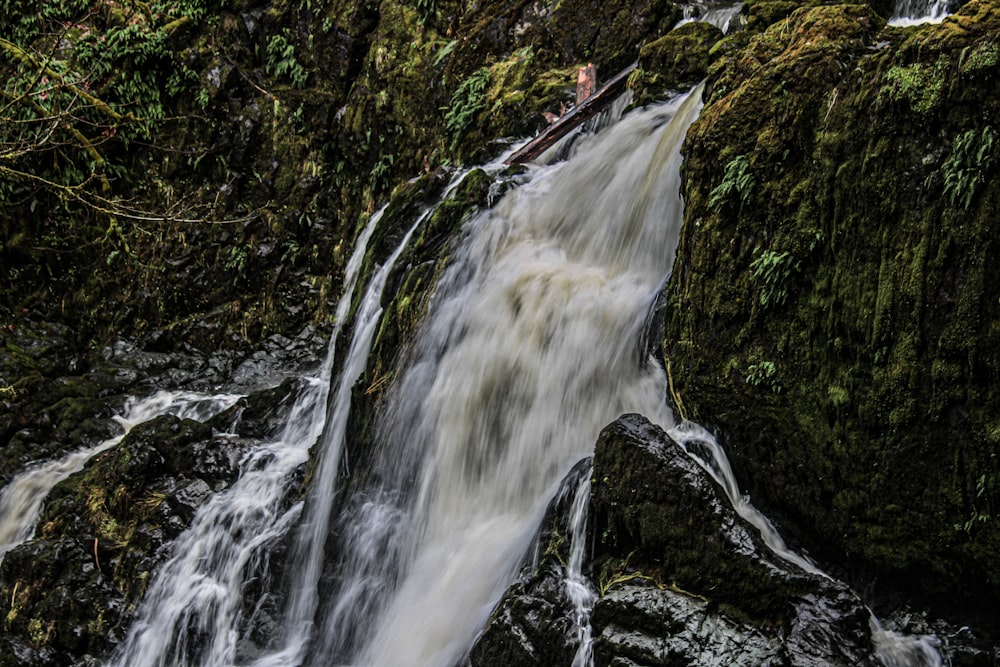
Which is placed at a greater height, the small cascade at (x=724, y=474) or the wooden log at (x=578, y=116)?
the wooden log at (x=578, y=116)

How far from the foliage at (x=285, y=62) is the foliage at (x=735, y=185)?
354 inches

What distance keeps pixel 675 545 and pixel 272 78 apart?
1072 centimetres

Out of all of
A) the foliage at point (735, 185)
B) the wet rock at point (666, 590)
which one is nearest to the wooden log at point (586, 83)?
the foliage at point (735, 185)

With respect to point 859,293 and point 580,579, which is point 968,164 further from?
point 580,579

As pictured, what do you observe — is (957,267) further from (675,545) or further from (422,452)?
(422,452)

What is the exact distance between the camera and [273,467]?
7.25 meters

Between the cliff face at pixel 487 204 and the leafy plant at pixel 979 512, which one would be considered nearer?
the leafy plant at pixel 979 512

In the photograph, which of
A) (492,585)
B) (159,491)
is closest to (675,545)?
(492,585)

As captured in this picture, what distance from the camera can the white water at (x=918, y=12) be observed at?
6.47 m

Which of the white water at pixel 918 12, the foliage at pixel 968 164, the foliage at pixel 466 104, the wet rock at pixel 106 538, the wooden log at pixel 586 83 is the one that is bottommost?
the wet rock at pixel 106 538

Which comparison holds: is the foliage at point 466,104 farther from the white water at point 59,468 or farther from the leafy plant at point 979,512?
the leafy plant at point 979,512

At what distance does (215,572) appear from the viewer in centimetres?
623

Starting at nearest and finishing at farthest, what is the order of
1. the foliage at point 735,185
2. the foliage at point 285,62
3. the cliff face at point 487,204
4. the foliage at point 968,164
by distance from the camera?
the foliage at point 968,164 < the cliff face at point 487,204 < the foliage at point 735,185 < the foliage at point 285,62

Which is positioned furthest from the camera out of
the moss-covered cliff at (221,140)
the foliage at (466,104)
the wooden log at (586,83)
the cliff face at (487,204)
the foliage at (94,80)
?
the foliage at (94,80)
